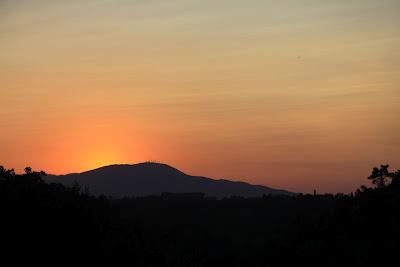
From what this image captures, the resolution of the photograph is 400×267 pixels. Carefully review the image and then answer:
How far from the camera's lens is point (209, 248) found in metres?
50.4

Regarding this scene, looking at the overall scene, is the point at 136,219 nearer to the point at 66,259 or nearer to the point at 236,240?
the point at 236,240

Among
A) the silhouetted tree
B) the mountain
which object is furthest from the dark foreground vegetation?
the mountain

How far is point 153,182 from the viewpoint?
→ 12425 cm

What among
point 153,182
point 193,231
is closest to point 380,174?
point 193,231

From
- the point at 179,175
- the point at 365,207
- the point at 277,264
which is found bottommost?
the point at 277,264

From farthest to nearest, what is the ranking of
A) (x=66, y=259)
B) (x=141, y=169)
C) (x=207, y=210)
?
(x=141, y=169)
(x=207, y=210)
(x=66, y=259)

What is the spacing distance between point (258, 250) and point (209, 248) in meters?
5.06

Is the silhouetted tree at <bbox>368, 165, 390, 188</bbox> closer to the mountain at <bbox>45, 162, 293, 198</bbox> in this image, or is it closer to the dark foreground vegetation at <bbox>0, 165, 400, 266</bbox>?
the dark foreground vegetation at <bbox>0, 165, 400, 266</bbox>

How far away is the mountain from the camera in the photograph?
385 feet

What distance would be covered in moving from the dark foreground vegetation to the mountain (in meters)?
56.9

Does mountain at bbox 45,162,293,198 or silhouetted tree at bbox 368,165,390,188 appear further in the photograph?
mountain at bbox 45,162,293,198

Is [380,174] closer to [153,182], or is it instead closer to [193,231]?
[193,231]

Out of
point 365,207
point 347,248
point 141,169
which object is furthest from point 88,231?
point 141,169

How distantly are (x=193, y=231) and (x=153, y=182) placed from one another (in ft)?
230
